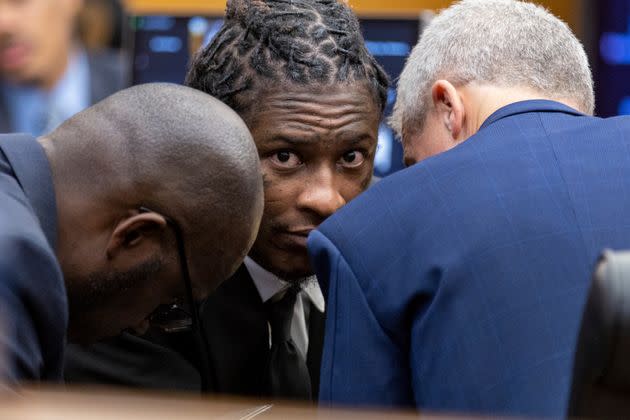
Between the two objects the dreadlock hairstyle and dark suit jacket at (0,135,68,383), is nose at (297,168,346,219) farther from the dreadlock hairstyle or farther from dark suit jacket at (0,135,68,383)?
dark suit jacket at (0,135,68,383)

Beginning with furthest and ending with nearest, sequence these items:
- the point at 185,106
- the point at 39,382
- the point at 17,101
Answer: the point at 17,101
the point at 185,106
the point at 39,382

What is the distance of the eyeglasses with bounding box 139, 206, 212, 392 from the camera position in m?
1.94

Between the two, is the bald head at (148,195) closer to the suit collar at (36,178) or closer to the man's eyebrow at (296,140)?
the suit collar at (36,178)

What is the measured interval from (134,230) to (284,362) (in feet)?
2.17

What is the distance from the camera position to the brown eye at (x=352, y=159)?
251 cm

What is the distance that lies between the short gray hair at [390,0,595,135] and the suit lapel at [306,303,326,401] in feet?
1.69

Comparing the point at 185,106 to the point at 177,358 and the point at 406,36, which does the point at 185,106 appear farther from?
the point at 406,36

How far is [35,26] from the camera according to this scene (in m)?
3.97

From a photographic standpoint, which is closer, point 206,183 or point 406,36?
point 206,183

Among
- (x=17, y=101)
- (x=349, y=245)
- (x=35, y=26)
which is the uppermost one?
(x=349, y=245)

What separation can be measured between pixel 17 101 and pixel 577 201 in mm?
2576

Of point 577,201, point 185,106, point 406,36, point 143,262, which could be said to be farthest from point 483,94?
point 406,36

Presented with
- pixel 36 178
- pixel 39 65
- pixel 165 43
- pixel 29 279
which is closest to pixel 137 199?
pixel 36 178

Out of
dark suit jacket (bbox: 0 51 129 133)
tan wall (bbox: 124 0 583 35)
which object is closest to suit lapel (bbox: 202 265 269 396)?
dark suit jacket (bbox: 0 51 129 133)
